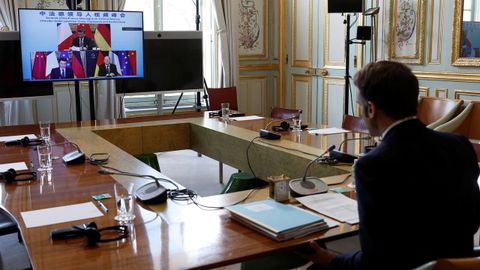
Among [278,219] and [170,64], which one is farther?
[170,64]

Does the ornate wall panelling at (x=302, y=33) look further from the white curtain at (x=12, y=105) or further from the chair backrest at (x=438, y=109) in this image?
the white curtain at (x=12, y=105)

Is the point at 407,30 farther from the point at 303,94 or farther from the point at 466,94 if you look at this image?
the point at 303,94

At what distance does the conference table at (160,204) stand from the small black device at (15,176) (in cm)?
4

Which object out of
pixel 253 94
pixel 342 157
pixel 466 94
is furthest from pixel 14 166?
pixel 253 94

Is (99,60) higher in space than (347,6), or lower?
lower

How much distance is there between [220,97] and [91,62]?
1.28m

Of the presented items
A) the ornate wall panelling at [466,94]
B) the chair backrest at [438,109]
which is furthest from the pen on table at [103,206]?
the ornate wall panelling at [466,94]

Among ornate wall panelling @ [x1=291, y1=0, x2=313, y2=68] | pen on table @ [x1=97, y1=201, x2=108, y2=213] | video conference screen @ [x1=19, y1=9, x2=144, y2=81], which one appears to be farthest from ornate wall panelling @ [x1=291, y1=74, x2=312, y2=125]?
pen on table @ [x1=97, y1=201, x2=108, y2=213]

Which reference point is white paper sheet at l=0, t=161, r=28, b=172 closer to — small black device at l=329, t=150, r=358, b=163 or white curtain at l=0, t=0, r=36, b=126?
small black device at l=329, t=150, r=358, b=163

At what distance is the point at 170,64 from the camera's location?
6.00 m

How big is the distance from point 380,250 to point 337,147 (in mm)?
1766

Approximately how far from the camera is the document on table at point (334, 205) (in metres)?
1.94

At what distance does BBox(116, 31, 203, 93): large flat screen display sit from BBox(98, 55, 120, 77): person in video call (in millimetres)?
567

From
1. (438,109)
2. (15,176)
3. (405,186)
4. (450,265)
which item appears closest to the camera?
(450,265)
